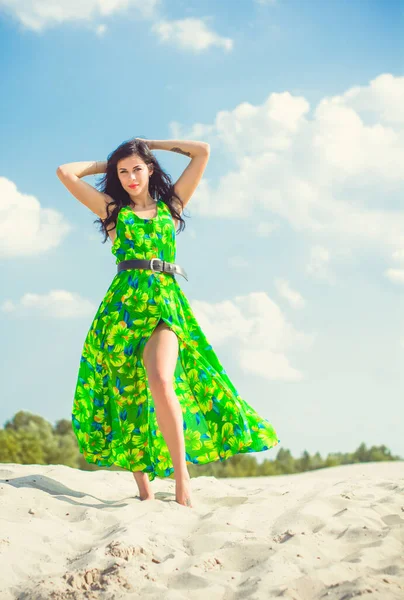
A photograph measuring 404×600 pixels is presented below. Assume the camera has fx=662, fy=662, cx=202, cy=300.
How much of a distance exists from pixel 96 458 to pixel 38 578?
6.19 feet

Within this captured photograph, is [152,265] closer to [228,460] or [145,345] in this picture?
[145,345]

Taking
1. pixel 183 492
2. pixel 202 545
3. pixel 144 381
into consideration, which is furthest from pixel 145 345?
pixel 202 545

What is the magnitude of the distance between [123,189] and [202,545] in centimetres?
258

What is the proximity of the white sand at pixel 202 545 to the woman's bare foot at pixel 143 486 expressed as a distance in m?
0.09

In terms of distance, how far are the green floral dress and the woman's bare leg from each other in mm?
195

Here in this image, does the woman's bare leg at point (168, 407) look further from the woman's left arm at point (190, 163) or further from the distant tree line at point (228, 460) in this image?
the distant tree line at point (228, 460)

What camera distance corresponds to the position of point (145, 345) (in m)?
4.35

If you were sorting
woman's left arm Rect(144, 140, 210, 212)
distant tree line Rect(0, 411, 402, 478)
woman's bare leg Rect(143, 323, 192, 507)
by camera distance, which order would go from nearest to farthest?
woman's bare leg Rect(143, 323, 192, 507) < woman's left arm Rect(144, 140, 210, 212) < distant tree line Rect(0, 411, 402, 478)

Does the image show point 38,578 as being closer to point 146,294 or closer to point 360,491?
point 146,294

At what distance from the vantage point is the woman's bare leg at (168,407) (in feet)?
13.6

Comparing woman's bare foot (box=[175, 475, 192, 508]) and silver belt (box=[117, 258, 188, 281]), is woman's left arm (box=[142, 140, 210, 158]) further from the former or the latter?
woman's bare foot (box=[175, 475, 192, 508])

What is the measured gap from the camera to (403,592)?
267 centimetres

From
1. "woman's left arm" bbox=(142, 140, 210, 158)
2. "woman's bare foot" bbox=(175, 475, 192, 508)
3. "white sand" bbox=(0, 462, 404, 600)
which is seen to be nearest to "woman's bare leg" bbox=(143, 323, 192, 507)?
"woman's bare foot" bbox=(175, 475, 192, 508)

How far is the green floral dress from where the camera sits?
445cm
